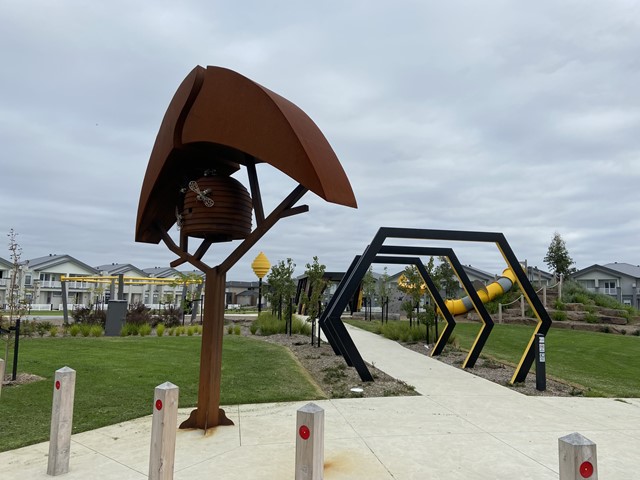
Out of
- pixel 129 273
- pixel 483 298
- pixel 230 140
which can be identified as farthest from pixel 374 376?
pixel 129 273

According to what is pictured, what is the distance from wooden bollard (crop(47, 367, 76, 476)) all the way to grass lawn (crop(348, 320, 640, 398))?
8.62 metres

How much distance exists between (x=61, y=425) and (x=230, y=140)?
326 centimetres

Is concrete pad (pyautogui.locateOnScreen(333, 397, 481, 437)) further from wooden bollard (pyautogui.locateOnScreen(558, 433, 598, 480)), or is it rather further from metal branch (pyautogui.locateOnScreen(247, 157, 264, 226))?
wooden bollard (pyautogui.locateOnScreen(558, 433, 598, 480))

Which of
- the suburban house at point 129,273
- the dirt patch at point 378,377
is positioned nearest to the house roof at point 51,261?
the suburban house at point 129,273

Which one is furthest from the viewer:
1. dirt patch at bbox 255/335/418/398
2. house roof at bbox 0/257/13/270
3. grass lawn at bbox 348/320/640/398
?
house roof at bbox 0/257/13/270

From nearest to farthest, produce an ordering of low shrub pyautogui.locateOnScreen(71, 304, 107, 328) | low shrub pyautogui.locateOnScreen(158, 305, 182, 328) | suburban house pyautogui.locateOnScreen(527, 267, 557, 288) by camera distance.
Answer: low shrub pyautogui.locateOnScreen(71, 304, 107, 328) < low shrub pyautogui.locateOnScreen(158, 305, 182, 328) < suburban house pyautogui.locateOnScreen(527, 267, 557, 288)

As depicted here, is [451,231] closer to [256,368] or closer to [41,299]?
[256,368]

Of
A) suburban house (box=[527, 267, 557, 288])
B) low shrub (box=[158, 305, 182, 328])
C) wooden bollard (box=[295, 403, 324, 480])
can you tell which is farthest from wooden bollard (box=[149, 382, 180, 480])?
suburban house (box=[527, 267, 557, 288])

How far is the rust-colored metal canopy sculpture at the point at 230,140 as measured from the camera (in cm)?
479

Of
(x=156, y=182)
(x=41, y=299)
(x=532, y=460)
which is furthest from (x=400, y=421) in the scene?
(x=41, y=299)

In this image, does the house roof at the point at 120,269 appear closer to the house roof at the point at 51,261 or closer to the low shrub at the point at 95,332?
the house roof at the point at 51,261

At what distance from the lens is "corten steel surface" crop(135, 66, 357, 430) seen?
4.88 m

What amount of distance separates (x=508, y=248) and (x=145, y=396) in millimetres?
7830

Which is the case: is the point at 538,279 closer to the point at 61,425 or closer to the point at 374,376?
the point at 374,376
